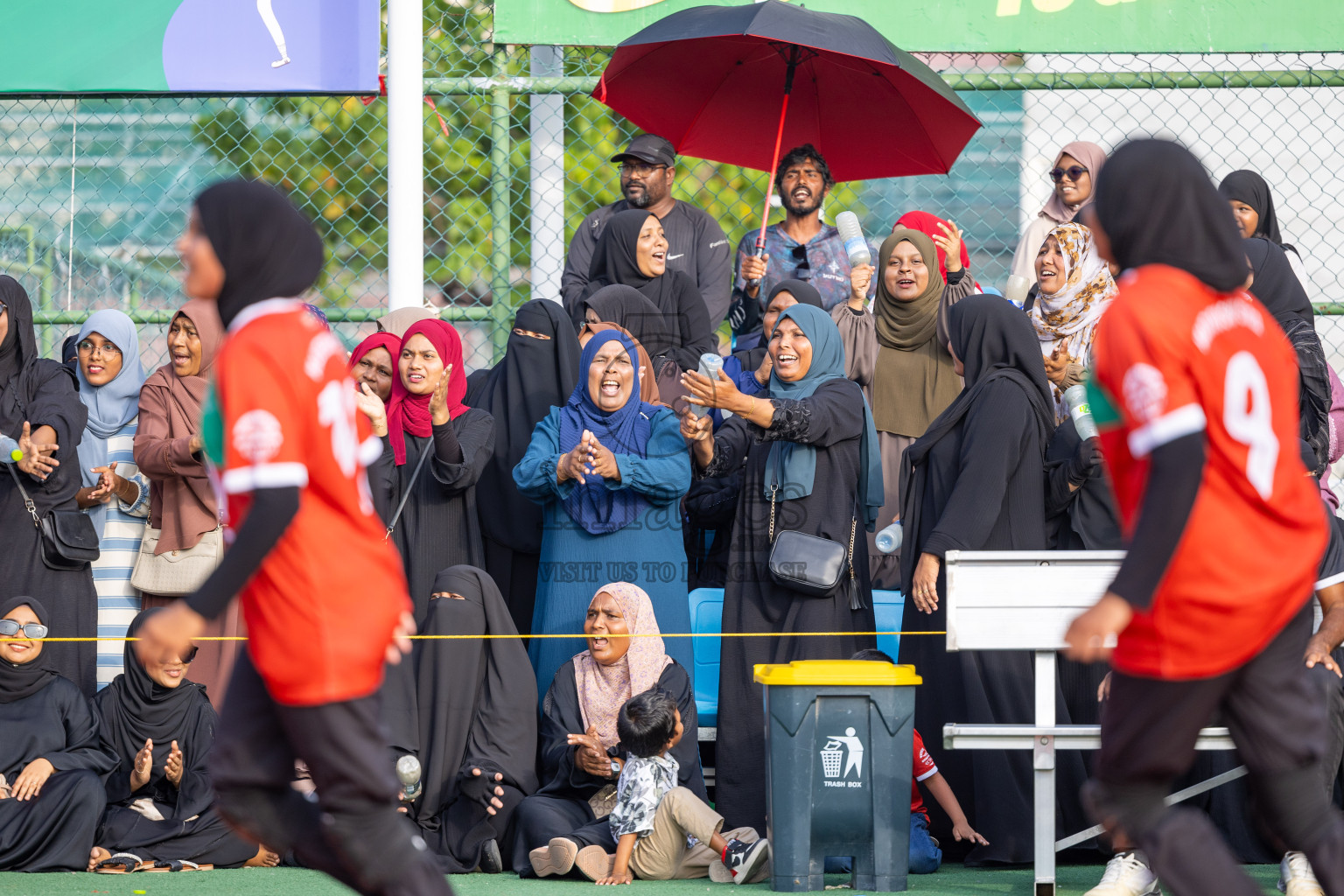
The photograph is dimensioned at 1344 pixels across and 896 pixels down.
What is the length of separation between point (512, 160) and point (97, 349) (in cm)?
228

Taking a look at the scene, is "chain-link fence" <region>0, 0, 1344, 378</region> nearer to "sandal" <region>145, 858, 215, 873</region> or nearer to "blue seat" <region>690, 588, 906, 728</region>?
"blue seat" <region>690, 588, 906, 728</region>

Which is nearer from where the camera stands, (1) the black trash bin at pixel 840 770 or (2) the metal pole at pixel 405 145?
(1) the black trash bin at pixel 840 770

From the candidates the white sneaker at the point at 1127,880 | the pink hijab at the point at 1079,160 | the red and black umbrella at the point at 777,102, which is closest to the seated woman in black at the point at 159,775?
the white sneaker at the point at 1127,880

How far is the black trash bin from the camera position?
4984mm

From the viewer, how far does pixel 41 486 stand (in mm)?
6043

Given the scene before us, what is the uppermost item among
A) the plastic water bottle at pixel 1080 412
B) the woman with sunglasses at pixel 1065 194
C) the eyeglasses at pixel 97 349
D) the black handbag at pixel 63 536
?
the woman with sunglasses at pixel 1065 194

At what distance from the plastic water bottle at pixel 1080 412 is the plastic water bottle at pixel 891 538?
0.80 meters

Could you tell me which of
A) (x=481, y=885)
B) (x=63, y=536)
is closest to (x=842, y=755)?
(x=481, y=885)

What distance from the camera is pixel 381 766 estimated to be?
2.93m

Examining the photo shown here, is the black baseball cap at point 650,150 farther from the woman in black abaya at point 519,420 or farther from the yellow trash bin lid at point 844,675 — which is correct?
the yellow trash bin lid at point 844,675

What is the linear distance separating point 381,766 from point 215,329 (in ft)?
13.3

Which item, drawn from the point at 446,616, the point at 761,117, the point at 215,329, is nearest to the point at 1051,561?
the point at 446,616

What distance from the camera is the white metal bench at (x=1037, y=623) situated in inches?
188

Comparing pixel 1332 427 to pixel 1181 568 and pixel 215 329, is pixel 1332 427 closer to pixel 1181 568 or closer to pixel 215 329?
pixel 1181 568
